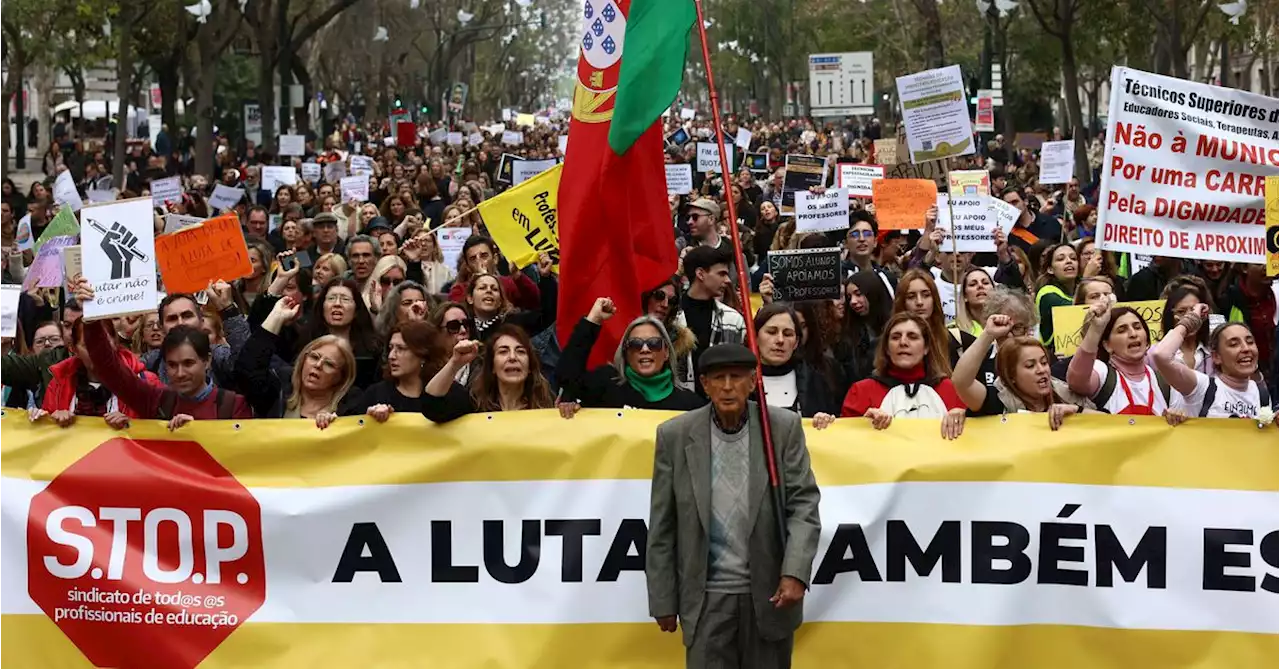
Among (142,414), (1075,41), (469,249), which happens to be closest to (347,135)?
(1075,41)

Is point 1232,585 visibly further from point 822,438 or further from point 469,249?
point 469,249

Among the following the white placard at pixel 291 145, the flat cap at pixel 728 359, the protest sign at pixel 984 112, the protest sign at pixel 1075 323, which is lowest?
the protest sign at pixel 1075 323

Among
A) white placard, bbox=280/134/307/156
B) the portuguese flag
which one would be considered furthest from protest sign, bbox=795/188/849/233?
white placard, bbox=280/134/307/156

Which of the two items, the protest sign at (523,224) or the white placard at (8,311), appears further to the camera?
the protest sign at (523,224)

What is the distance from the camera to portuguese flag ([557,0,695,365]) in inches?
275

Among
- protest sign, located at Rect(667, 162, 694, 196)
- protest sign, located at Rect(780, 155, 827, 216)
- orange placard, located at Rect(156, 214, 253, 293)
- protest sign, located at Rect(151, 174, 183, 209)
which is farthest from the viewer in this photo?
protest sign, located at Rect(667, 162, 694, 196)

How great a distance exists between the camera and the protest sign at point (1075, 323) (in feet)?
29.0

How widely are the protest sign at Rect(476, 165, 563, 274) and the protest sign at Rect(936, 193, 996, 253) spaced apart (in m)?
2.79

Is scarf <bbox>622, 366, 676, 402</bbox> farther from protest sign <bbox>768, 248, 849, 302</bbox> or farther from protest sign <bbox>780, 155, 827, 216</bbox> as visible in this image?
protest sign <bbox>780, 155, 827, 216</bbox>

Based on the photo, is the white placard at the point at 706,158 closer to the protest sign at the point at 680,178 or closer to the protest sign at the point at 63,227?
the protest sign at the point at 680,178

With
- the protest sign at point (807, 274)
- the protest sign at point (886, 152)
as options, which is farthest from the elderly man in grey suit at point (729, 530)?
the protest sign at point (886, 152)

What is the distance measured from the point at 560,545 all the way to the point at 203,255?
4.11 meters

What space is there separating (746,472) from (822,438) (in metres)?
1.07

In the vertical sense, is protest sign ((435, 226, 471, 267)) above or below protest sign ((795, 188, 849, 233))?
below
